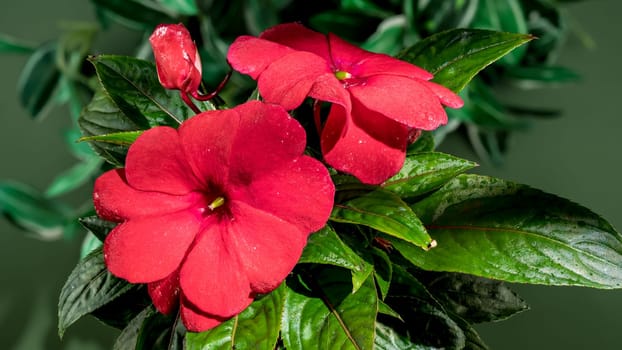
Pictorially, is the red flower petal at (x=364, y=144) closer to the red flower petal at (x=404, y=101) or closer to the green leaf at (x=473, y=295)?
the red flower petal at (x=404, y=101)

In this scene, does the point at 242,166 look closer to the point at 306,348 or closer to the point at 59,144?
the point at 306,348

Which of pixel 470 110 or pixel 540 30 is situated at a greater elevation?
pixel 540 30

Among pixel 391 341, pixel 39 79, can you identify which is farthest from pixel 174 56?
pixel 39 79

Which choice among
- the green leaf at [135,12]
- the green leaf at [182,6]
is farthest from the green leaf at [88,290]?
the green leaf at [135,12]

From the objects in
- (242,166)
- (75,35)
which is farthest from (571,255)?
(75,35)

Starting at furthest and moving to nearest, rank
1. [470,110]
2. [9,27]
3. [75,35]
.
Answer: [9,27] → [75,35] → [470,110]

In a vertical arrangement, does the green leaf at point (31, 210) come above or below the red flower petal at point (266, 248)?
below

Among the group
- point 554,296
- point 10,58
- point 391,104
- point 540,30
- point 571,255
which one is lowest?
point 554,296
